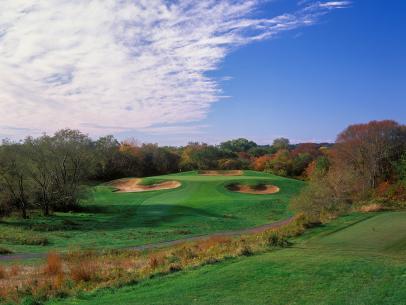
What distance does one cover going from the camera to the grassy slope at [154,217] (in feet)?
96.9

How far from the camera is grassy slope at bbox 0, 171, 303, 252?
96.9ft

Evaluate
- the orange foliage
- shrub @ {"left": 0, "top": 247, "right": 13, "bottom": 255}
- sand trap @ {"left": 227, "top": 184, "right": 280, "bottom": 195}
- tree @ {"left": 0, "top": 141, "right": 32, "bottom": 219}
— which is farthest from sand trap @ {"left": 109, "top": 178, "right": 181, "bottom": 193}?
shrub @ {"left": 0, "top": 247, "right": 13, "bottom": 255}

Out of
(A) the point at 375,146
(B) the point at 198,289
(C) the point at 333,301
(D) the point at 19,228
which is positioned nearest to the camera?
(C) the point at 333,301

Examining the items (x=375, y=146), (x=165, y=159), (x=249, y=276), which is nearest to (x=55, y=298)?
(x=249, y=276)

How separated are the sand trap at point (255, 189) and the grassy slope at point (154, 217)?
53.4 inches

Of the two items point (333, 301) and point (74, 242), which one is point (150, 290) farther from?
point (74, 242)

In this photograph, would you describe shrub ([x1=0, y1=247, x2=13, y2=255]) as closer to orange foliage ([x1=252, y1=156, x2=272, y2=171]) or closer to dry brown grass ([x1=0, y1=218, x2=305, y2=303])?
dry brown grass ([x1=0, y1=218, x2=305, y2=303])

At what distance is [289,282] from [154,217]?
3215 centimetres

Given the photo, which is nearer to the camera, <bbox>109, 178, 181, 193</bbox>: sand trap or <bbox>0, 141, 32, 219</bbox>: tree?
<bbox>0, 141, 32, 219</bbox>: tree

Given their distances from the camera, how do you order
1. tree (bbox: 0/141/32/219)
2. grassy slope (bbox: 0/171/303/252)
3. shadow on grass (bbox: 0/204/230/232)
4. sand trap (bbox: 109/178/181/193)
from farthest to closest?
1. sand trap (bbox: 109/178/181/193)
2. tree (bbox: 0/141/32/219)
3. shadow on grass (bbox: 0/204/230/232)
4. grassy slope (bbox: 0/171/303/252)

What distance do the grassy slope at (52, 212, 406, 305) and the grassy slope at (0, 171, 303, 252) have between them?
45.8ft

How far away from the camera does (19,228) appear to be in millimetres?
33969

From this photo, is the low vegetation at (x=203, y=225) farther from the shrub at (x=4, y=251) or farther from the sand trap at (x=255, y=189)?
the sand trap at (x=255, y=189)

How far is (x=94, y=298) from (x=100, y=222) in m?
28.1
